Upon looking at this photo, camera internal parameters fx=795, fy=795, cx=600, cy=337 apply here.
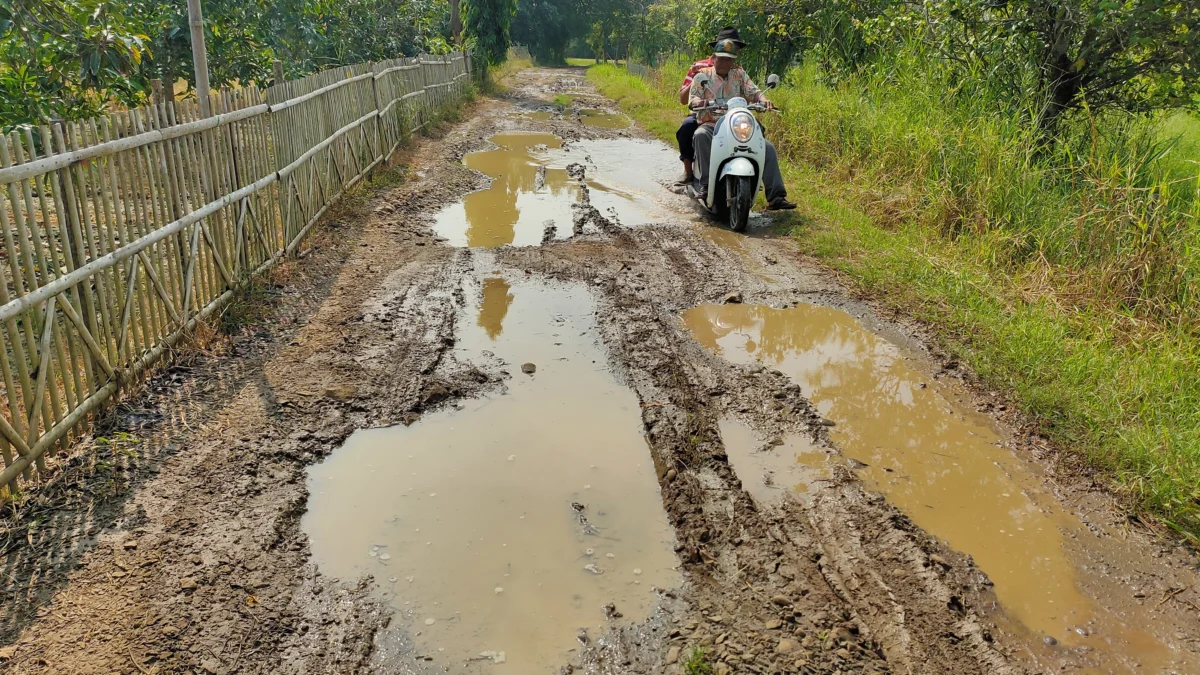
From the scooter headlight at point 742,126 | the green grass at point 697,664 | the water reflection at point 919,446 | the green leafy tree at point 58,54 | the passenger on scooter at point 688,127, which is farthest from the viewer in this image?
the passenger on scooter at point 688,127

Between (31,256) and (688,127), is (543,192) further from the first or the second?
(31,256)

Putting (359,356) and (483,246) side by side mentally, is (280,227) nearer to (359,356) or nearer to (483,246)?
(483,246)

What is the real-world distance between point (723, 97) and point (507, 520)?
592 cm

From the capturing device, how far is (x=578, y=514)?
328cm

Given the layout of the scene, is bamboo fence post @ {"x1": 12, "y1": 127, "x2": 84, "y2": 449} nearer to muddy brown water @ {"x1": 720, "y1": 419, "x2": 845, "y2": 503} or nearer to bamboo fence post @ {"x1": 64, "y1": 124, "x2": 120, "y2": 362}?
bamboo fence post @ {"x1": 64, "y1": 124, "x2": 120, "y2": 362}

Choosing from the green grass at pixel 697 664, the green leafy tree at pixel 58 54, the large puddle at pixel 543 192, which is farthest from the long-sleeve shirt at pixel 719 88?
the green grass at pixel 697 664

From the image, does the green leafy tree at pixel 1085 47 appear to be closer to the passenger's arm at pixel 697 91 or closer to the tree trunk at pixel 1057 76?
the tree trunk at pixel 1057 76

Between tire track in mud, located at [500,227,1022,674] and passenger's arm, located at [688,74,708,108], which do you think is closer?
tire track in mud, located at [500,227,1022,674]

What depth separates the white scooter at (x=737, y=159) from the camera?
7129 mm

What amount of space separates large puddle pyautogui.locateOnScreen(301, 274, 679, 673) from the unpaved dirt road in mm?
12

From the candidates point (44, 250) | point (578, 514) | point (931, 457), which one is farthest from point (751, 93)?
point (44, 250)

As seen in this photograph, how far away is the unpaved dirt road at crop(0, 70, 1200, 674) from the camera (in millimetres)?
2572

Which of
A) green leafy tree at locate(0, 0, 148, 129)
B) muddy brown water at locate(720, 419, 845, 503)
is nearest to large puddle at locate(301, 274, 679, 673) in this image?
muddy brown water at locate(720, 419, 845, 503)

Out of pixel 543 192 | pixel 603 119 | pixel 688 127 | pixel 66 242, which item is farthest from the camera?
pixel 603 119
